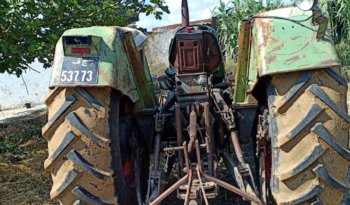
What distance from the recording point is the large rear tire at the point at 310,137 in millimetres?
3068

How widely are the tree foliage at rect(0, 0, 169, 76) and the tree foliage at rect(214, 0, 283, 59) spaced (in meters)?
7.00

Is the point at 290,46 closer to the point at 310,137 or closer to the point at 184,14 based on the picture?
the point at 310,137

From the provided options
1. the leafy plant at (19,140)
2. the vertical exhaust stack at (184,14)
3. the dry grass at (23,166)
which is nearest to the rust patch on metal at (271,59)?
the vertical exhaust stack at (184,14)

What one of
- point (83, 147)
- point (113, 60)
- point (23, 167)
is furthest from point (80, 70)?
point (23, 167)

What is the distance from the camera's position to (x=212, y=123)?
12.5 feet

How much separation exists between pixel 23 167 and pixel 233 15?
Result: 383 inches

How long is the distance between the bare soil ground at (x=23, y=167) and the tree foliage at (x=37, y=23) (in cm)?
105

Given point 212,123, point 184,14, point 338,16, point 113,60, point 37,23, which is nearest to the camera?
point 113,60

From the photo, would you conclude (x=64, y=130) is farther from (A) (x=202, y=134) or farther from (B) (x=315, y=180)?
(B) (x=315, y=180)

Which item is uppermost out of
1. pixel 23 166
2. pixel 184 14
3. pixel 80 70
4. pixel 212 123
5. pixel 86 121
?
pixel 184 14

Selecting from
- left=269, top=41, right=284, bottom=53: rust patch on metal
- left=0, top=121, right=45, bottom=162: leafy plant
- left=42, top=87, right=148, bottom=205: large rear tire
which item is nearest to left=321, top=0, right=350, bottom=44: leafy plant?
left=0, top=121, right=45, bottom=162: leafy plant

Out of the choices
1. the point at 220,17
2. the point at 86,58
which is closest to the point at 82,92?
the point at 86,58

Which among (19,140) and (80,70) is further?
(19,140)

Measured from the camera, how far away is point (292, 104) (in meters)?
3.12
